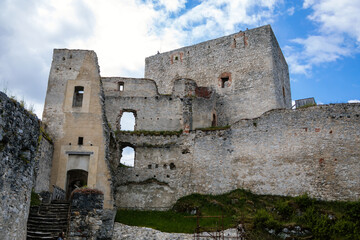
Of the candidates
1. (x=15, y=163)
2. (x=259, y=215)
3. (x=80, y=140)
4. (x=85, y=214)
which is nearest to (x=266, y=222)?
(x=259, y=215)

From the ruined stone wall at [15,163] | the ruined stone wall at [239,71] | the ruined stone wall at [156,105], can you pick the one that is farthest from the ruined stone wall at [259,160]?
the ruined stone wall at [15,163]

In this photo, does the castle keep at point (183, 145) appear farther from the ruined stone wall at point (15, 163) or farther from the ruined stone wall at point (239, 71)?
the ruined stone wall at point (15, 163)

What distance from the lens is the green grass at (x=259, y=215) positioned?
609 inches

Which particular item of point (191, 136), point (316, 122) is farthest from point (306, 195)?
point (191, 136)

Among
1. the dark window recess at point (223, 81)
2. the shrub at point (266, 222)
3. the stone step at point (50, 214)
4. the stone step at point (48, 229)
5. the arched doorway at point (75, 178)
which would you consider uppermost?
the dark window recess at point (223, 81)

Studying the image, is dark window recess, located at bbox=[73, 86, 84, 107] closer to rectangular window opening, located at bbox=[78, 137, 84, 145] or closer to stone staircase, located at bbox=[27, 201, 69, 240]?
rectangular window opening, located at bbox=[78, 137, 84, 145]

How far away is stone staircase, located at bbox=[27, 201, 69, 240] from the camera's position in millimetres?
12602

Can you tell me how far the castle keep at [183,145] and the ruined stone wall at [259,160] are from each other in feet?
0.18

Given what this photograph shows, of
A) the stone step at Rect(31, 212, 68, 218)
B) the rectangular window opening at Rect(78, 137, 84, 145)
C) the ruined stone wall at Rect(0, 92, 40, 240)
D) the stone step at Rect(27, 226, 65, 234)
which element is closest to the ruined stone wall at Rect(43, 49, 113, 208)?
the rectangular window opening at Rect(78, 137, 84, 145)

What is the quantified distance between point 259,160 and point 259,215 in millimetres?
4971

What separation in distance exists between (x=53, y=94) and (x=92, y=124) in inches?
128

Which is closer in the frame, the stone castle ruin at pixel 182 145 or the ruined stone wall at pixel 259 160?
the ruined stone wall at pixel 259 160

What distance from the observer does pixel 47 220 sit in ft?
44.6

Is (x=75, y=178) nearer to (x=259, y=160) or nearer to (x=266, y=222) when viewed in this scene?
(x=259, y=160)
